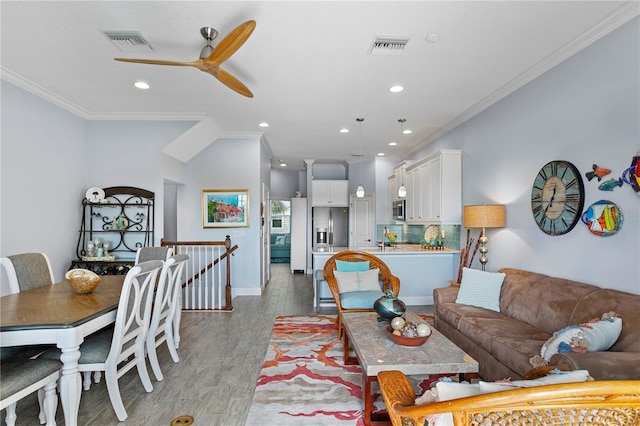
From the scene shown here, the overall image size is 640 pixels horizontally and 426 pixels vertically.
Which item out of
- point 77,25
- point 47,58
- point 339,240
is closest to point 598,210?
point 77,25

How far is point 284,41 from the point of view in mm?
2961

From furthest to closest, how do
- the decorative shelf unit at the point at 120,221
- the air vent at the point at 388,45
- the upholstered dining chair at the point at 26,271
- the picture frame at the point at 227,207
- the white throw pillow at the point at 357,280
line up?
the picture frame at the point at 227,207, the decorative shelf unit at the point at 120,221, the white throw pillow at the point at 357,280, the air vent at the point at 388,45, the upholstered dining chair at the point at 26,271

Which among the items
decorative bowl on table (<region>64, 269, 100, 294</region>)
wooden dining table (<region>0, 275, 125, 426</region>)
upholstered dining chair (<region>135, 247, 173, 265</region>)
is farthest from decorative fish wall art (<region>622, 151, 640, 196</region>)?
upholstered dining chair (<region>135, 247, 173, 265</region>)

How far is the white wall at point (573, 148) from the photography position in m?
2.52

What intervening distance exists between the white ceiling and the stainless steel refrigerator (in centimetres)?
413

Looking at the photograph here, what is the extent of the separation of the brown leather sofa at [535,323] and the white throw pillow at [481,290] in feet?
0.20

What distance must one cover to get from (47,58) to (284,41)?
2419 millimetres

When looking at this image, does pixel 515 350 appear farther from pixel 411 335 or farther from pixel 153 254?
pixel 153 254

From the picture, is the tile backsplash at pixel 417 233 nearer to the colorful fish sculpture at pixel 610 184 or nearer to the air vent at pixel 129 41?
the colorful fish sculpture at pixel 610 184

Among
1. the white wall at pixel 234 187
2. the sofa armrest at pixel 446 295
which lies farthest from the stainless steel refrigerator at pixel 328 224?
the sofa armrest at pixel 446 295

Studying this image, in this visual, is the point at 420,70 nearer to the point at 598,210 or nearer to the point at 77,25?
the point at 598,210

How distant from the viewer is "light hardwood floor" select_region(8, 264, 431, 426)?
2.36 m

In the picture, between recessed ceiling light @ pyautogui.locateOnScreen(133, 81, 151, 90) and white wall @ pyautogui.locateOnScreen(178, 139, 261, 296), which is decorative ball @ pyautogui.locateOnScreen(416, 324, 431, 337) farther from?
white wall @ pyautogui.locateOnScreen(178, 139, 261, 296)

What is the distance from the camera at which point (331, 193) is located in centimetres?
888
